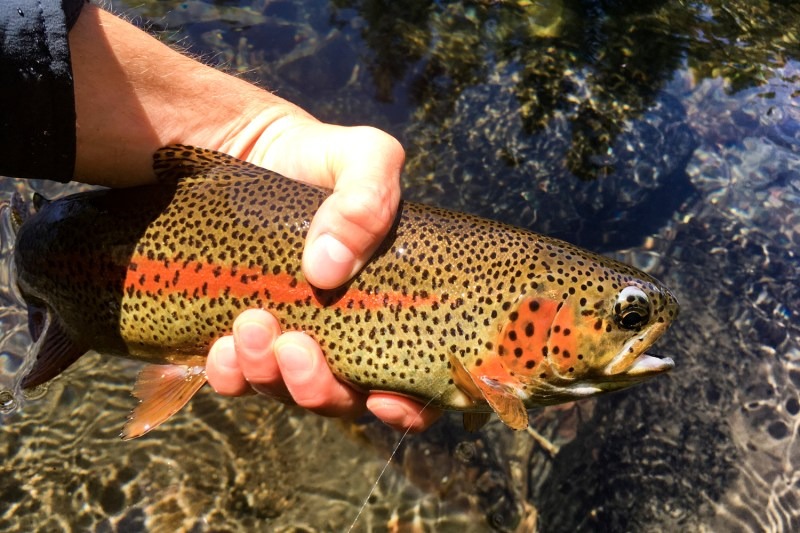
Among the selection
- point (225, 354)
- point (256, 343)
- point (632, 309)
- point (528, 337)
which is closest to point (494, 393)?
point (528, 337)

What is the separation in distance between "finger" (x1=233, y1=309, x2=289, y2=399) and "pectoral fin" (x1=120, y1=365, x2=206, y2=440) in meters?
0.34

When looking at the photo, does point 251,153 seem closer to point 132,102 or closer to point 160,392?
point 132,102

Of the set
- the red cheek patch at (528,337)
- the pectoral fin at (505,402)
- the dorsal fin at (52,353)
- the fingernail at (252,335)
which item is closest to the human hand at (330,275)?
the fingernail at (252,335)

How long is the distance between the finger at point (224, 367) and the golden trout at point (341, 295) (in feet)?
0.26

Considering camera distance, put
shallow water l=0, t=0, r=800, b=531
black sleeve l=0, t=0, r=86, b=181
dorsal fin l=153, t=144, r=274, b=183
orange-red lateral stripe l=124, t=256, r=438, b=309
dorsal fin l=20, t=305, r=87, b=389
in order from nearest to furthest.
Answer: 1. black sleeve l=0, t=0, r=86, b=181
2. orange-red lateral stripe l=124, t=256, r=438, b=309
3. dorsal fin l=153, t=144, r=274, b=183
4. dorsal fin l=20, t=305, r=87, b=389
5. shallow water l=0, t=0, r=800, b=531

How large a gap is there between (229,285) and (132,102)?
1176 millimetres

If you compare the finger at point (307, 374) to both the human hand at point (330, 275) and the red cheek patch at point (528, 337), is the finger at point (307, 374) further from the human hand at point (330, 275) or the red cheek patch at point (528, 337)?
the red cheek patch at point (528, 337)

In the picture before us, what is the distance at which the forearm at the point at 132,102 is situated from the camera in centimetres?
335

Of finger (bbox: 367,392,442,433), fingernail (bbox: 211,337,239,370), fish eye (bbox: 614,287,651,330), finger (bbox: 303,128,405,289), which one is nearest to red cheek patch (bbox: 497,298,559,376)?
fish eye (bbox: 614,287,651,330)

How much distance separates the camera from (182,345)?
133 inches

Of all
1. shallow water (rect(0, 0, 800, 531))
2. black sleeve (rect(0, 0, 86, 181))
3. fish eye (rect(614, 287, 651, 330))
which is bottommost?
shallow water (rect(0, 0, 800, 531))

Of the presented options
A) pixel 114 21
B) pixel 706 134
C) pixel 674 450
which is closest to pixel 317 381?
pixel 114 21

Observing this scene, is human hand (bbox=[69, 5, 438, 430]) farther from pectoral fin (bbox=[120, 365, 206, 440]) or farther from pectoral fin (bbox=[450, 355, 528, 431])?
pectoral fin (bbox=[450, 355, 528, 431])

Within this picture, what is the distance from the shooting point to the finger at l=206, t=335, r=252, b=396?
3195 millimetres
